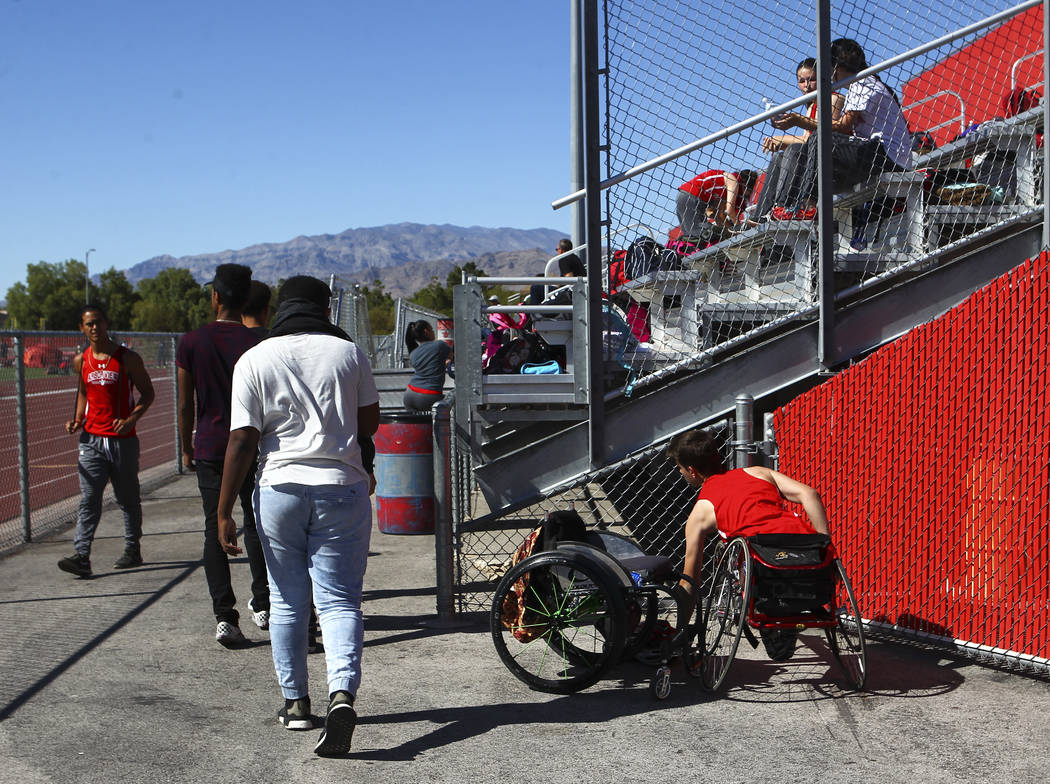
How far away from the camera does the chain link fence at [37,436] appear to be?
9039mm

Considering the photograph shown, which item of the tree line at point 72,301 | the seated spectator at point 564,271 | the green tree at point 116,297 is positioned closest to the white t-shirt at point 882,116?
the seated spectator at point 564,271

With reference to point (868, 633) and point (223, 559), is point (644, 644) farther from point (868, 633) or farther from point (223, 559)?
point (223, 559)

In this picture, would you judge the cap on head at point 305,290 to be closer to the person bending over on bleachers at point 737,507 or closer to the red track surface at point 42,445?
the person bending over on bleachers at point 737,507

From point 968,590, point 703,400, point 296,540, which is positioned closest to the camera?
point 296,540

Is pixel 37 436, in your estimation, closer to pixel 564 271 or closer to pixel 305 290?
pixel 564 271

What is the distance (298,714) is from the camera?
4.38 meters

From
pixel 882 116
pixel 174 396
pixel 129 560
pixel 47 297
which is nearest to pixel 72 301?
pixel 47 297

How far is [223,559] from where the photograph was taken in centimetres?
561

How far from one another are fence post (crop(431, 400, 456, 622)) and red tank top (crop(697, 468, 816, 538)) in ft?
5.67

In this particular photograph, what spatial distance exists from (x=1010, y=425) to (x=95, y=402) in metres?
6.15

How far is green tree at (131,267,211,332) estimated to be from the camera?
10100cm

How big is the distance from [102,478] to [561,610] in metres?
4.32

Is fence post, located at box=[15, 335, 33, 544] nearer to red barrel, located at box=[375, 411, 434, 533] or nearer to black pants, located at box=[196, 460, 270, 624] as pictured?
red barrel, located at box=[375, 411, 434, 533]

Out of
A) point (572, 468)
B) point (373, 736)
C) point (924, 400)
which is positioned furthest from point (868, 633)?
point (373, 736)
